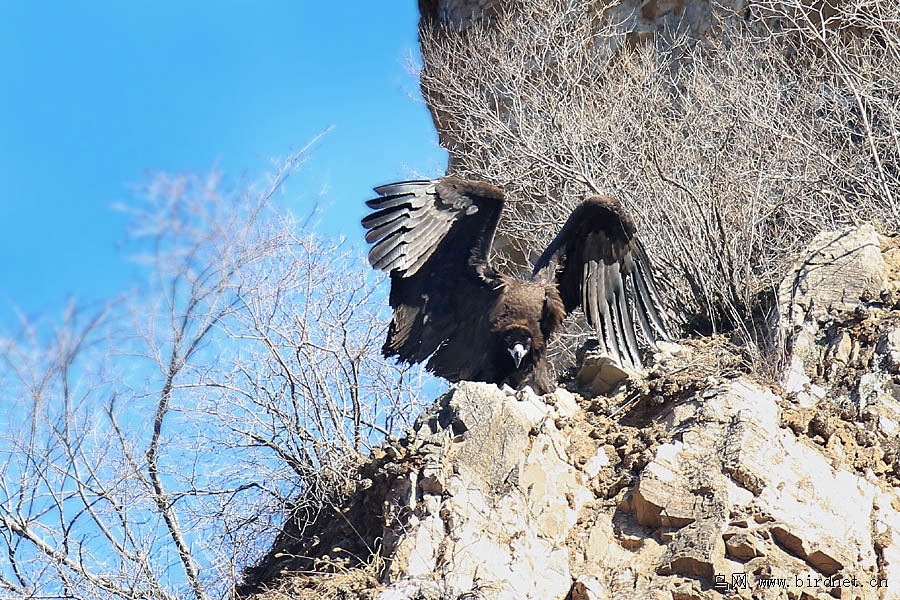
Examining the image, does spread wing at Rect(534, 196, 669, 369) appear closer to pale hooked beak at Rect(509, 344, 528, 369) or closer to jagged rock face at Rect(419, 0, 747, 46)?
pale hooked beak at Rect(509, 344, 528, 369)

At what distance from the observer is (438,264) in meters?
7.47

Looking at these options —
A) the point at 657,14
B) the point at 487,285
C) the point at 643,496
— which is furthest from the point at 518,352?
the point at 657,14

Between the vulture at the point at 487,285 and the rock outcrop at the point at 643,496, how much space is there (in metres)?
0.68

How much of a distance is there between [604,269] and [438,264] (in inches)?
43.7

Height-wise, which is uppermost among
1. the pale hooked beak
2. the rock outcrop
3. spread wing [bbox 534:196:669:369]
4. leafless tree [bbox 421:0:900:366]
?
leafless tree [bbox 421:0:900:366]

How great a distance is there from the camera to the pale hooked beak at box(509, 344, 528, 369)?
23.7 ft

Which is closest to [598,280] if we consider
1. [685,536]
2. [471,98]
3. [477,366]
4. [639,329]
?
[639,329]

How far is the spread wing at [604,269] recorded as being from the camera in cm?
761

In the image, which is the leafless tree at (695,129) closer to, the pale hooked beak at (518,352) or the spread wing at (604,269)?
the spread wing at (604,269)

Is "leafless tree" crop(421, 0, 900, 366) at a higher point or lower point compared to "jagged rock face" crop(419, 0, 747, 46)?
lower

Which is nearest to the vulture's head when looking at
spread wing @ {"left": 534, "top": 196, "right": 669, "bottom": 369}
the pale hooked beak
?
the pale hooked beak

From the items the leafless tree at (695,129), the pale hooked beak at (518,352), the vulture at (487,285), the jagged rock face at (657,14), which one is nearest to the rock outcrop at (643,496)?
the pale hooked beak at (518,352)

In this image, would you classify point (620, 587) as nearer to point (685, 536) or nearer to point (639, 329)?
point (685, 536)

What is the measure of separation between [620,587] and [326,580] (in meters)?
1.39
